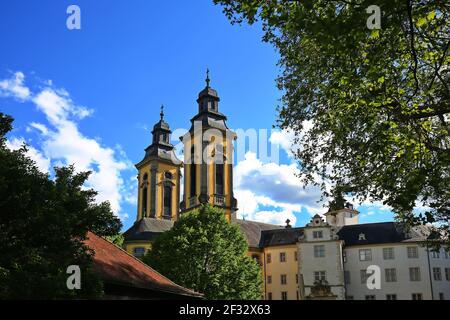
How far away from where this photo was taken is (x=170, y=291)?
19.8 m

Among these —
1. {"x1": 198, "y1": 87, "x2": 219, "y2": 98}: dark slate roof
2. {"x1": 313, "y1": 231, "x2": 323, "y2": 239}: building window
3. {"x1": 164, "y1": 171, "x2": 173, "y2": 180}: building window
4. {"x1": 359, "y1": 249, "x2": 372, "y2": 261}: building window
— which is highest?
{"x1": 198, "y1": 87, "x2": 219, "y2": 98}: dark slate roof

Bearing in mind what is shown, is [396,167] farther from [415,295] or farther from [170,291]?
[415,295]

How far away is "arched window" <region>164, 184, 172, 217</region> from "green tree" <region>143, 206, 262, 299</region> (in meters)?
32.5

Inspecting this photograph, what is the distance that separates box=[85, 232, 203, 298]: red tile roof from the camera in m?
16.8

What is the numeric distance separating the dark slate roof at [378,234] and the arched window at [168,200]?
27271 millimetres

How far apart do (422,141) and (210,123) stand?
54062mm

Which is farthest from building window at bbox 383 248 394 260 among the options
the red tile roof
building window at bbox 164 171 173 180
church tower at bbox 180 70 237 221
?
the red tile roof

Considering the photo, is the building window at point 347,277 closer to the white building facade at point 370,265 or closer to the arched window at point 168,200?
the white building facade at point 370,265

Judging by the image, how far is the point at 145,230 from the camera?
62500mm

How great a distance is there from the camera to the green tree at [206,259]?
4028cm

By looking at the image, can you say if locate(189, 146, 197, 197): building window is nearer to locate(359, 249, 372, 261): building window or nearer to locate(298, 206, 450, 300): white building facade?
locate(298, 206, 450, 300): white building facade

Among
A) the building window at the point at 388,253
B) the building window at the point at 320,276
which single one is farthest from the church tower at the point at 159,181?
the building window at the point at 388,253

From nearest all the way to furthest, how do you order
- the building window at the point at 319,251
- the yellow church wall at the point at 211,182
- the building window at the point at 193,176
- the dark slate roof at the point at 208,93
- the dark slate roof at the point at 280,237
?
1. the building window at the point at 319,251
2. the yellow church wall at the point at 211,182
3. the dark slate roof at the point at 280,237
4. the building window at the point at 193,176
5. the dark slate roof at the point at 208,93

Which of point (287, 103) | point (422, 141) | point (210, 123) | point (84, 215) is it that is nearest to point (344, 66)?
point (422, 141)
